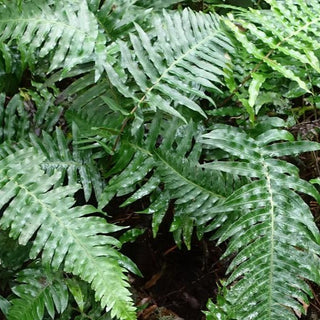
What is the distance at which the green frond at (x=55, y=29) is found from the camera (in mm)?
2039

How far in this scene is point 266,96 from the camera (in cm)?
225

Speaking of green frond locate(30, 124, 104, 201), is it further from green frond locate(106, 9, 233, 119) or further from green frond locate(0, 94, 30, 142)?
green frond locate(106, 9, 233, 119)

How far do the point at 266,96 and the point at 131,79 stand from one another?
0.67 m

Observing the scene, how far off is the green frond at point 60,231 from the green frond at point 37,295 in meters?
0.20

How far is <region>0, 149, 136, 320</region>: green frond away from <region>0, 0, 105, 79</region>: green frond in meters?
0.53

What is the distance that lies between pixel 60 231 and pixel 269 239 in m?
0.78

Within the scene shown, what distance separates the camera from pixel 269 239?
1.74 meters

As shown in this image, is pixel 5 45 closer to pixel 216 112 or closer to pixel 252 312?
pixel 216 112

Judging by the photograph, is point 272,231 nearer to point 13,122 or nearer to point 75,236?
point 75,236

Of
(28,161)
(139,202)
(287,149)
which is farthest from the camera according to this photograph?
(139,202)

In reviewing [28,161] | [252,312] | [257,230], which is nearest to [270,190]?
[257,230]

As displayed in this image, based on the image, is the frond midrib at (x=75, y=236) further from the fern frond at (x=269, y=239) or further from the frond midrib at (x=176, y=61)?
the frond midrib at (x=176, y=61)

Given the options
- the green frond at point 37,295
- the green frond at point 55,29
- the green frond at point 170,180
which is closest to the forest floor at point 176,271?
the green frond at point 170,180

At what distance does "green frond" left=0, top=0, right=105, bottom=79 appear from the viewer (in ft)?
6.69
